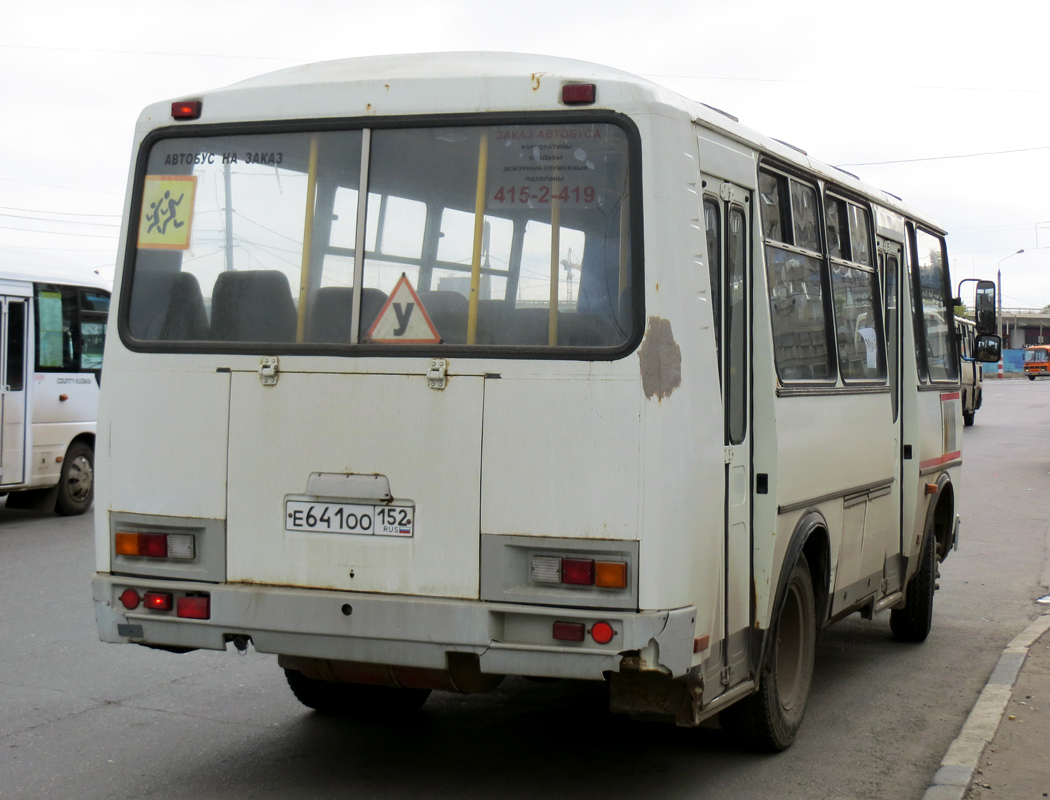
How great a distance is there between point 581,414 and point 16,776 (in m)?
2.88

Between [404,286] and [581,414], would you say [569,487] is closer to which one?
[581,414]

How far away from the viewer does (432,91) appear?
192 inches

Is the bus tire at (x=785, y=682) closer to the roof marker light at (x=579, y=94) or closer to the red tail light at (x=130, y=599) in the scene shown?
the roof marker light at (x=579, y=94)

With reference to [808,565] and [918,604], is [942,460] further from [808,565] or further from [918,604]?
[808,565]

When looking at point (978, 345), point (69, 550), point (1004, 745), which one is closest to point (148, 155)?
point (1004, 745)

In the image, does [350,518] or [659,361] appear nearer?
[659,361]

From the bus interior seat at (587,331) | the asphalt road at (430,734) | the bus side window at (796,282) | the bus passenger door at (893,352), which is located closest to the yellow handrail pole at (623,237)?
the bus interior seat at (587,331)

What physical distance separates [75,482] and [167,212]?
1014cm

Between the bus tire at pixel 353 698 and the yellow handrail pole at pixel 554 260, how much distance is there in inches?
93.5

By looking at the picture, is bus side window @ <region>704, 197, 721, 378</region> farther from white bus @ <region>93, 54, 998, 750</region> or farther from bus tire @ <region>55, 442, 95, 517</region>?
bus tire @ <region>55, 442, 95, 517</region>

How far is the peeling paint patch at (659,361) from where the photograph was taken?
4.54 m

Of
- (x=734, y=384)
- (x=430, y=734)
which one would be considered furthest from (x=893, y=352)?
(x=430, y=734)

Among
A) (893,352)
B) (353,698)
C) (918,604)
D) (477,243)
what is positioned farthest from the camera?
(918,604)

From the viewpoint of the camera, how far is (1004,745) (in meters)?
5.95
